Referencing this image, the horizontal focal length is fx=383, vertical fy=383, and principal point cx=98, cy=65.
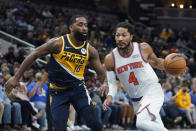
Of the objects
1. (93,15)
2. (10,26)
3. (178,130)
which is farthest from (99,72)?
(93,15)

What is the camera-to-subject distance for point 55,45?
19.0 feet

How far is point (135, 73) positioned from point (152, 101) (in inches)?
23.2

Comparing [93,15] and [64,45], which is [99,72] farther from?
[93,15]

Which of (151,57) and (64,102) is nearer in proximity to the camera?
(64,102)

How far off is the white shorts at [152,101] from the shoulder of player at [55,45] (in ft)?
5.04

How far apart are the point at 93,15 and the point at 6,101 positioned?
1437 centimetres

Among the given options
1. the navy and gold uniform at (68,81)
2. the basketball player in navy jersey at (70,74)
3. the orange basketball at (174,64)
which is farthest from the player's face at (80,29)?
the orange basketball at (174,64)

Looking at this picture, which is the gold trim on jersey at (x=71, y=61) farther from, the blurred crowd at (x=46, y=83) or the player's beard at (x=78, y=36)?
the blurred crowd at (x=46, y=83)

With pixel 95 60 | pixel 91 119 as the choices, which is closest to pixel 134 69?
pixel 95 60

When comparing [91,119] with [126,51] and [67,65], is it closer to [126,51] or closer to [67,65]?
[67,65]

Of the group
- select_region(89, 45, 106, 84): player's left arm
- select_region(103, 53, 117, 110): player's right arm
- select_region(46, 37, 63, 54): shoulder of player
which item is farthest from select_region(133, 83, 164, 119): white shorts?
select_region(46, 37, 63, 54): shoulder of player

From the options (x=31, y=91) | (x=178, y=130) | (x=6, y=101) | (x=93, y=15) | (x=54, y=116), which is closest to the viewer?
(x=54, y=116)

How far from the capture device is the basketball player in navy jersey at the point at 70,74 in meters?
5.77

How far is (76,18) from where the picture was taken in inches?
238
